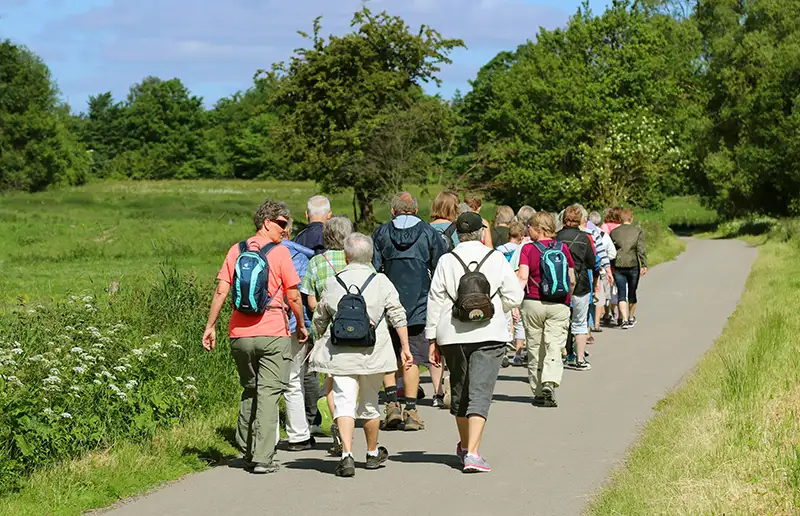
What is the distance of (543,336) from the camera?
11.1 meters

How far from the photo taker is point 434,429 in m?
9.92

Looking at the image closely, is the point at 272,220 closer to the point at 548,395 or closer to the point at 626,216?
the point at 548,395

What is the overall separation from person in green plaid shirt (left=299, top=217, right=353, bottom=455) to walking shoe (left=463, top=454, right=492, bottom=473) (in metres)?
1.34

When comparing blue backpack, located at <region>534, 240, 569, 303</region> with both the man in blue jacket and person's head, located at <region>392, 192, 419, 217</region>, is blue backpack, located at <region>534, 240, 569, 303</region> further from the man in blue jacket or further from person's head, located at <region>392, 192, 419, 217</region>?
person's head, located at <region>392, 192, 419, 217</region>

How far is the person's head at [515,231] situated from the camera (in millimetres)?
13516

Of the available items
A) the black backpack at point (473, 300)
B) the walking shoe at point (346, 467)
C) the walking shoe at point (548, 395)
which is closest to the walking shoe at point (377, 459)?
the walking shoe at point (346, 467)

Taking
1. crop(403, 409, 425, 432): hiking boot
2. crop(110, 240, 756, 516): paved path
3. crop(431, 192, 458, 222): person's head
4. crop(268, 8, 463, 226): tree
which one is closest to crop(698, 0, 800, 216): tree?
crop(268, 8, 463, 226): tree

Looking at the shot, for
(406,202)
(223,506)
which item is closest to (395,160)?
(406,202)

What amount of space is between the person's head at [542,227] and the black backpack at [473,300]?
327cm

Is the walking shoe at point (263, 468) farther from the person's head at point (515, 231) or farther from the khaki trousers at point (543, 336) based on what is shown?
the person's head at point (515, 231)

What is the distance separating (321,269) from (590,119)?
2072 inches

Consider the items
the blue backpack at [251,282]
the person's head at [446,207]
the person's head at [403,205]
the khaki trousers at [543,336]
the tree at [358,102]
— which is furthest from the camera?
the tree at [358,102]

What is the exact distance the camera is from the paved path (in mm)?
7152

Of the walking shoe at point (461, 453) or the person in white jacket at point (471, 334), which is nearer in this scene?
the person in white jacket at point (471, 334)
